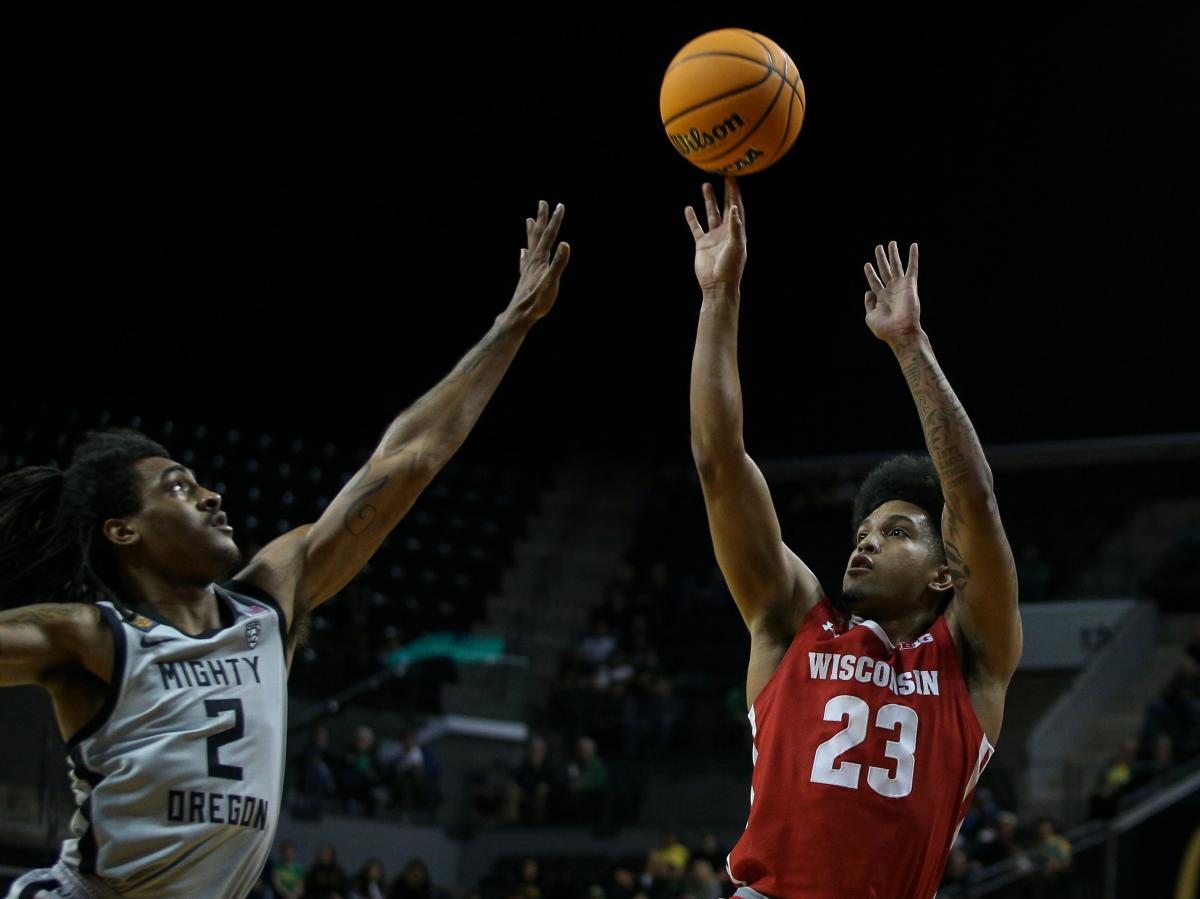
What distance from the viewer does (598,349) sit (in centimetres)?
2195

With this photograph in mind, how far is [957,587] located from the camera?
448cm

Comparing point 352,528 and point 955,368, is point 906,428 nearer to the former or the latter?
point 955,368

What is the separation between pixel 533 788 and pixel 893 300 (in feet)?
40.5

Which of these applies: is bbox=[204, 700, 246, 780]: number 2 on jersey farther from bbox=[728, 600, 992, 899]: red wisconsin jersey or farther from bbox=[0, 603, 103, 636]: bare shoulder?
bbox=[728, 600, 992, 899]: red wisconsin jersey

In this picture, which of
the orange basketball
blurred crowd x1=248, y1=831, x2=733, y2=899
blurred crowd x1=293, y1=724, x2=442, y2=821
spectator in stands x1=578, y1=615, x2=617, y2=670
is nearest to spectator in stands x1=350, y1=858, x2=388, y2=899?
blurred crowd x1=248, y1=831, x2=733, y2=899

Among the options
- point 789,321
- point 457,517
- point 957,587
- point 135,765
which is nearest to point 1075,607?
point 789,321

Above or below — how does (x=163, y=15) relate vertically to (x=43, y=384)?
above

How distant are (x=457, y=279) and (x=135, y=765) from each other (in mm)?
16940

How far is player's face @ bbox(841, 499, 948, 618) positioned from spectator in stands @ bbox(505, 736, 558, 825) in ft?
39.8

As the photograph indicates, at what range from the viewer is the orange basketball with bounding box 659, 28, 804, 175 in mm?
5281

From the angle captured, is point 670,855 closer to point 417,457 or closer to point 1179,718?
point 1179,718

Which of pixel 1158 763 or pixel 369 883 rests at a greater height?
pixel 1158 763

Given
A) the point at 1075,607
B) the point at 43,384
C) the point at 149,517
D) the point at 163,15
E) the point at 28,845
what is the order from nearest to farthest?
the point at 149,517 < the point at 28,845 < the point at 163,15 < the point at 43,384 < the point at 1075,607

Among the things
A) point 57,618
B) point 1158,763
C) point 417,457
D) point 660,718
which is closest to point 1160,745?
point 1158,763
